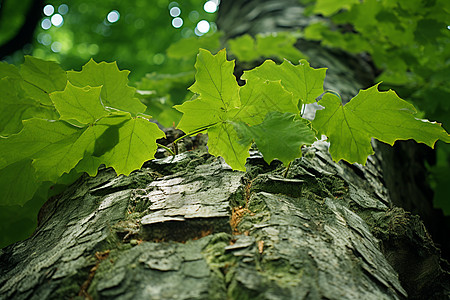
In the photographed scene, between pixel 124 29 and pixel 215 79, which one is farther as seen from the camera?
pixel 124 29

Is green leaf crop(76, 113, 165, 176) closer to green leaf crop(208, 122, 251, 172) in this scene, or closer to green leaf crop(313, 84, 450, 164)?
green leaf crop(208, 122, 251, 172)

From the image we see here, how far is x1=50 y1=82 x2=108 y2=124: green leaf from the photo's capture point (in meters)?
0.75

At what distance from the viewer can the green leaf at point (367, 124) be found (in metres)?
0.80

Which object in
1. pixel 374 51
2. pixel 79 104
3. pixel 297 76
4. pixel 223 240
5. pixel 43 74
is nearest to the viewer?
pixel 223 240

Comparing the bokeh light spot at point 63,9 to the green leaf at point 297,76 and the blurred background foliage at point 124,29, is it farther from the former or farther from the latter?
the green leaf at point 297,76

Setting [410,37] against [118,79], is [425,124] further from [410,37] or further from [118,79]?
[410,37]

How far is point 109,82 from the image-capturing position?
3.15 ft

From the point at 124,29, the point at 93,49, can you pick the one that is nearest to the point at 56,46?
the point at 93,49

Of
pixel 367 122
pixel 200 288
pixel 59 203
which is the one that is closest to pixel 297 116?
pixel 367 122

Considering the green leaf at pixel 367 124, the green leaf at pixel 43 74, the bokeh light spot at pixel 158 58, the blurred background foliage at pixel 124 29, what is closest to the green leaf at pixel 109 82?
the green leaf at pixel 43 74

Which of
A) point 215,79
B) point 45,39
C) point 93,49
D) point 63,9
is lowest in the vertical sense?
point 93,49

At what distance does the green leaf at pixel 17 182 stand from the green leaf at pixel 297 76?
2.07 ft

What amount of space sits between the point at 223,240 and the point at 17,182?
0.60 meters

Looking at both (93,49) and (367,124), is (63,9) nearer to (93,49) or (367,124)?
(93,49)
